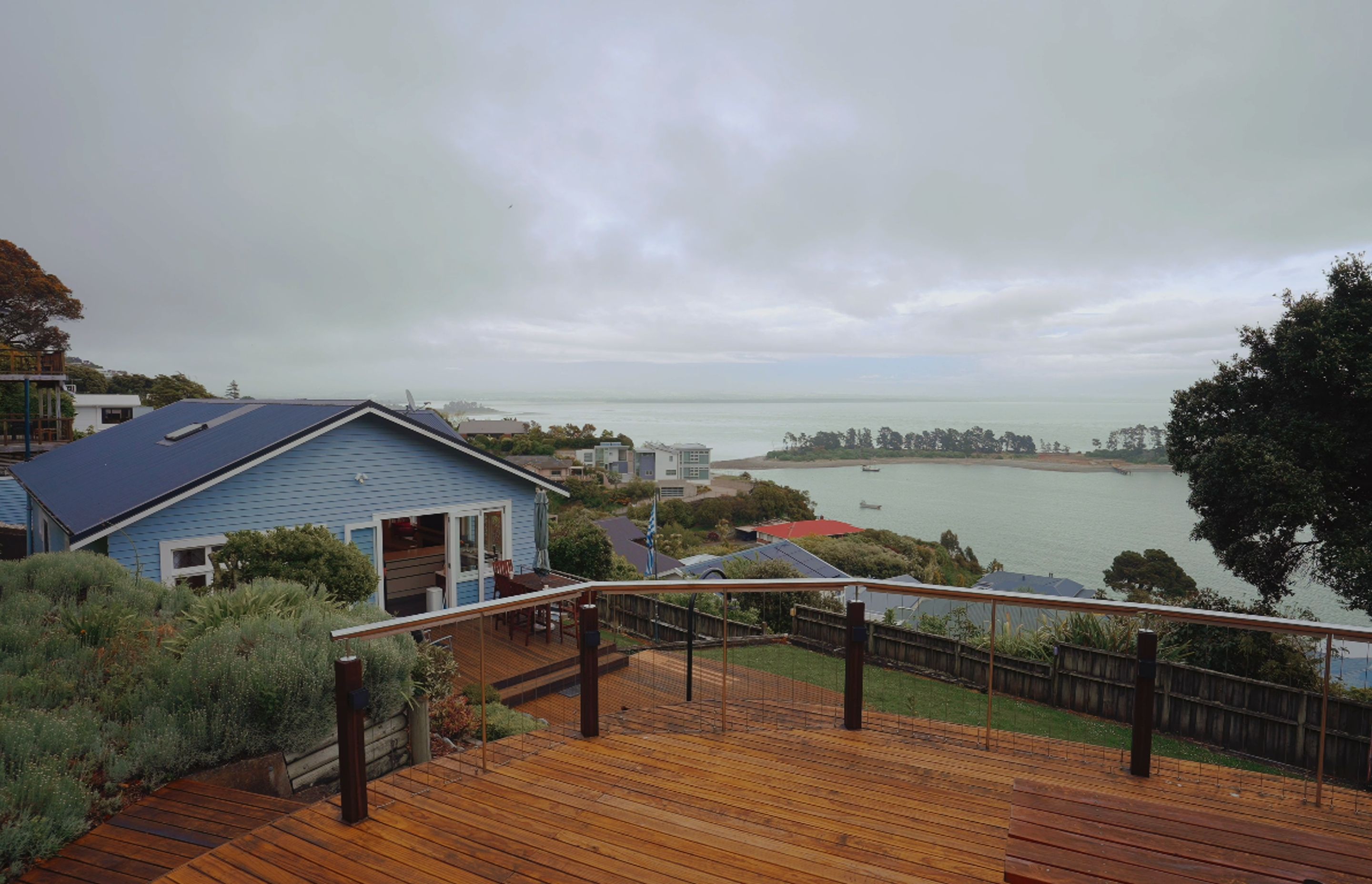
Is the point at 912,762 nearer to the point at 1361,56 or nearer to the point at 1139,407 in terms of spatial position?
the point at 1361,56

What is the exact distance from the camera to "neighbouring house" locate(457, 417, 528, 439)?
82125mm

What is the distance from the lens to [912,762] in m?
3.73

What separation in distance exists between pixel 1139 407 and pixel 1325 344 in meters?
104

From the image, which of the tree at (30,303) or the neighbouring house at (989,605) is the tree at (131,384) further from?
the neighbouring house at (989,605)

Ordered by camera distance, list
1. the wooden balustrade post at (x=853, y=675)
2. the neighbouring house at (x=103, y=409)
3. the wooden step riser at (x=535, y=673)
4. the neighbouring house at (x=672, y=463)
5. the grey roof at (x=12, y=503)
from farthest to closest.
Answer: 1. the neighbouring house at (x=672, y=463)
2. the neighbouring house at (x=103, y=409)
3. the grey roof at (x=12, y=503)
4. the wooden step riser at (x=535, y=673)
5. the wooden balustrade post at (x=853, y=675)

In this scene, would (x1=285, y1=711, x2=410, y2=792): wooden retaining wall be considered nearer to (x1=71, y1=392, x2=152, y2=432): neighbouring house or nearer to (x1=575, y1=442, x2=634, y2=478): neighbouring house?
(x1=71, y1=392, x2=152, y2=432): neighbouring house

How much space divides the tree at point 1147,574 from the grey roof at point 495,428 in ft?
218

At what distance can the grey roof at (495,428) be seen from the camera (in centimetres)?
8359

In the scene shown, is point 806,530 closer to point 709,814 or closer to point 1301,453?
point 1301,453

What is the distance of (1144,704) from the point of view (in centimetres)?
355

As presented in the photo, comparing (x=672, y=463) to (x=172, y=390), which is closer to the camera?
(x=172, y=390)

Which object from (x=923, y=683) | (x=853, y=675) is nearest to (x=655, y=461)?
(x=923, y=683)

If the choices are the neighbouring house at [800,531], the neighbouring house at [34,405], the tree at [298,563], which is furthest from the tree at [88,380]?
the tree at [298,563]

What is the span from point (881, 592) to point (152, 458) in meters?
12.6
